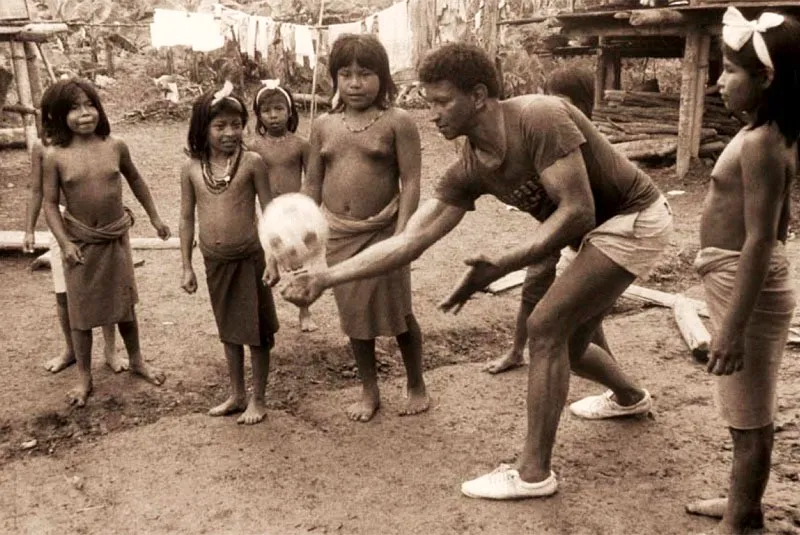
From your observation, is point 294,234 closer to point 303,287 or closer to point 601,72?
point 303,287

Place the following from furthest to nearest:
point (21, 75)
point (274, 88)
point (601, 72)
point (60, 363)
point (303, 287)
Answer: point (601, 72) < point (21, 75) < point (60, 363) < point (274, 88) < point (303, 287)

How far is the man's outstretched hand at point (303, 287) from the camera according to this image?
9.55 feet

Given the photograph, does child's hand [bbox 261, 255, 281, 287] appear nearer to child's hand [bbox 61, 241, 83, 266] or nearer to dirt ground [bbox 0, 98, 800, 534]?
dirt ground [bbox 0, 98, 800, 534]

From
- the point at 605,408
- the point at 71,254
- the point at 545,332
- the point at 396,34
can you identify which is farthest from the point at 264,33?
the point at 545,332

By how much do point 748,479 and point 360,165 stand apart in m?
2.10

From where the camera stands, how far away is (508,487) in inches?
125

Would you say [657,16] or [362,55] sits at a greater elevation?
[657,16]

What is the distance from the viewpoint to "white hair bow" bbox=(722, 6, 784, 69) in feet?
7.80

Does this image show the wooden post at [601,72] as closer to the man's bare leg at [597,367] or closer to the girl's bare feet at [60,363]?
the man's bare leg at [597,367]

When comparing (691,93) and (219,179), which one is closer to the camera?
(219,179)

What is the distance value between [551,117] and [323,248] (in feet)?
3.04

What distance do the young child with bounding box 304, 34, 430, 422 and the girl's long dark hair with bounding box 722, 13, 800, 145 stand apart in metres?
1.73

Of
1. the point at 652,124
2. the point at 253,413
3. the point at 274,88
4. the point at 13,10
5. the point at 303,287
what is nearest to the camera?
the point at 303,287

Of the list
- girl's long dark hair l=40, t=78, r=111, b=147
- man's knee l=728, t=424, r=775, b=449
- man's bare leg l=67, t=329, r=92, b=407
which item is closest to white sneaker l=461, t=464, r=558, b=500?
man's knee l=728, t=424, r=775, b=449
